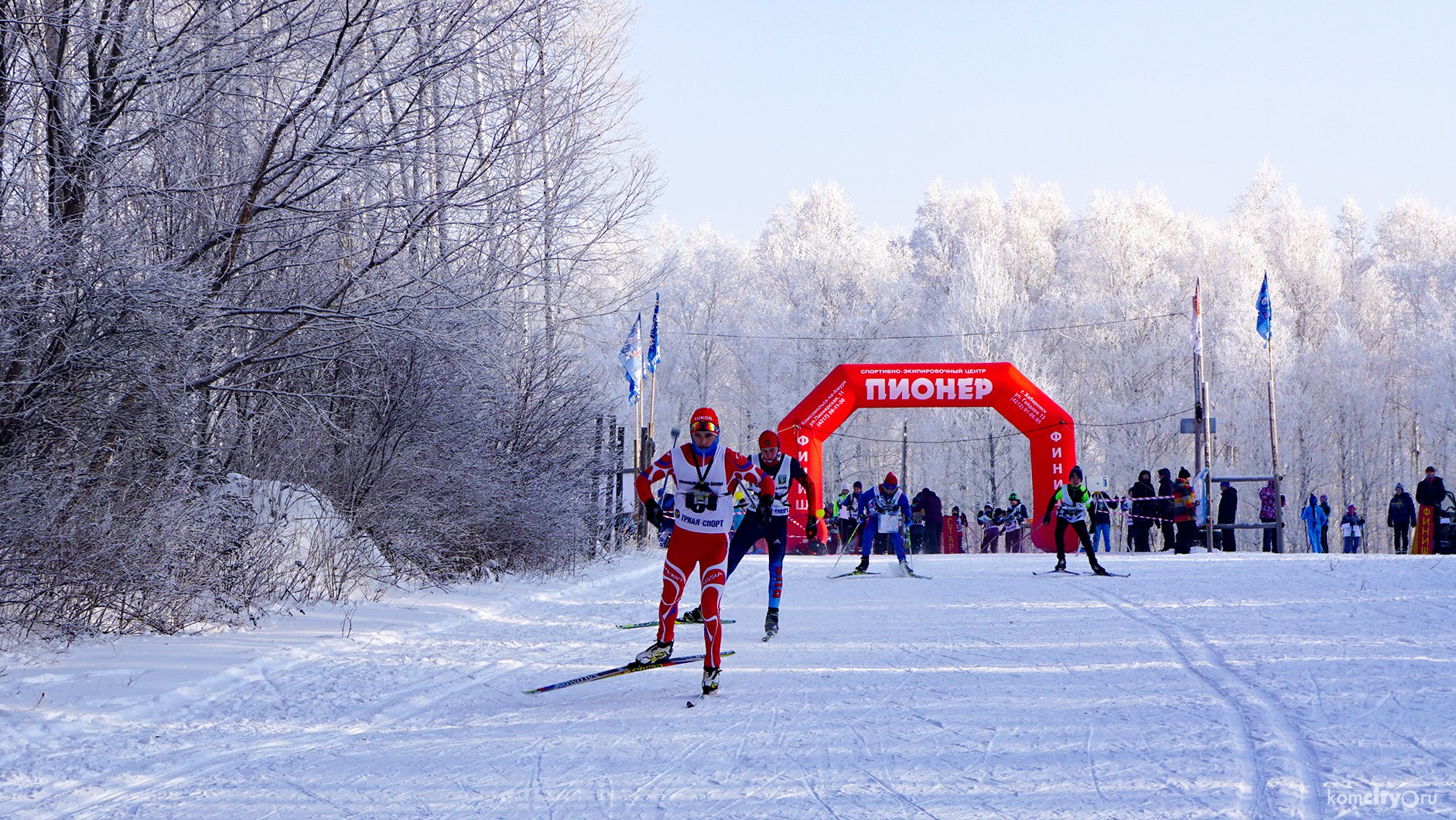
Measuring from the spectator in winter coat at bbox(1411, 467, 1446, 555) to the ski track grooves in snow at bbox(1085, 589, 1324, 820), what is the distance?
18.5 m

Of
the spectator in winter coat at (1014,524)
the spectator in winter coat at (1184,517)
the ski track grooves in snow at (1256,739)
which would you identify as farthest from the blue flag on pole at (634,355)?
the ski track grooves in snow at (1256,739)

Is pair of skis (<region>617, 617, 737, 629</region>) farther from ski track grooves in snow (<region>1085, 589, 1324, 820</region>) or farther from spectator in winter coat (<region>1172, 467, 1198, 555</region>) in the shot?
spectator in winter coat (<region>1172, 467, 1198, 555</region>)

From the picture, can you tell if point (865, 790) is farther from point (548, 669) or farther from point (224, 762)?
point (548, 669)

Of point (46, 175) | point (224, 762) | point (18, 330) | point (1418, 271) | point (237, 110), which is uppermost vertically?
point (1418, 271)

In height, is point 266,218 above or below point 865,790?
above

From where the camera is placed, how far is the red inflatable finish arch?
1191 inches

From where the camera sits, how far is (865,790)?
16.4ft

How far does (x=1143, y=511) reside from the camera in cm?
2938

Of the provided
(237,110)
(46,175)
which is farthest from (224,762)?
(237,110)

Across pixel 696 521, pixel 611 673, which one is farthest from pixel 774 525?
pixel 611 673

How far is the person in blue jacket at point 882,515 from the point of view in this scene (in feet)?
62.7

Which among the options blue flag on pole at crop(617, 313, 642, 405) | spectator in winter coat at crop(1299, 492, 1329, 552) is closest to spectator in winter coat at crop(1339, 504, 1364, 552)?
spectator in winter coat at crop(1299, 492, 1329, 552)

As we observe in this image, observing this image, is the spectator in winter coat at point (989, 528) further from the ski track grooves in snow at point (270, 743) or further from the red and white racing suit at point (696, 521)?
the red and white racing suit at point (696, 521)

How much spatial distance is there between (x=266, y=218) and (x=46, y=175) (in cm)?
174
